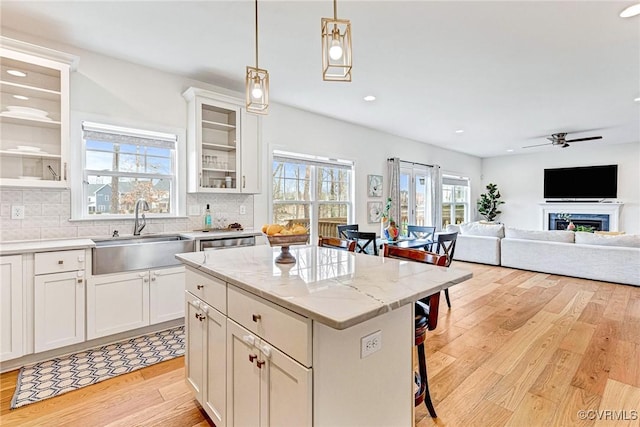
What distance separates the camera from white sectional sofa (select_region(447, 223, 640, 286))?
4676 mm

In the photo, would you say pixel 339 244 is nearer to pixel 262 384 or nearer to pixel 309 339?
pixel 262 384

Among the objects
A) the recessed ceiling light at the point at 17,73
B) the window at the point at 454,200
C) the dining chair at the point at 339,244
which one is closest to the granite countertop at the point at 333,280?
the dining chair at the point at 339,244

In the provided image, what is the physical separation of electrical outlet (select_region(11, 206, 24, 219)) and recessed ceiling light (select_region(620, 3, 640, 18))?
5.05 m

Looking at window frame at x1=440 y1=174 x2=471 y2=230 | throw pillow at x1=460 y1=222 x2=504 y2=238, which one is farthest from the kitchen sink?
window frame at x1=440 y1=174 x2=471 y2=230

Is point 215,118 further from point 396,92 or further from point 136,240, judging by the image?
point 396,92

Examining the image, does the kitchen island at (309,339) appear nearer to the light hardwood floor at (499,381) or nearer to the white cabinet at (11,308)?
the light hardwood floor at (499,381)

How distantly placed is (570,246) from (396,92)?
3.96 meters

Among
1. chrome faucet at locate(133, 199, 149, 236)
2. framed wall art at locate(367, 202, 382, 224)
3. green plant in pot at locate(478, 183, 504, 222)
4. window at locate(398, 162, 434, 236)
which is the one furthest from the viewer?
green plant in pot at locate(478, 183, 504, 222)

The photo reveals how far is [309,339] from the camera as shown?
1.05 meters

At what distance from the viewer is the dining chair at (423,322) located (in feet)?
5.51

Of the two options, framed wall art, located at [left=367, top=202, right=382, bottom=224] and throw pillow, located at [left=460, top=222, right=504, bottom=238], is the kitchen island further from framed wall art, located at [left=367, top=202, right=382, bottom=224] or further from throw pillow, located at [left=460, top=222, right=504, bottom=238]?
throw pillow, located at [left=460, top=222, right=504, bottom=238]

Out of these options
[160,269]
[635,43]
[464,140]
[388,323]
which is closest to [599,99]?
[635,43]

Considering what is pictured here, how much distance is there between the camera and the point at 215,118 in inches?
148

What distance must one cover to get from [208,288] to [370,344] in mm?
939
